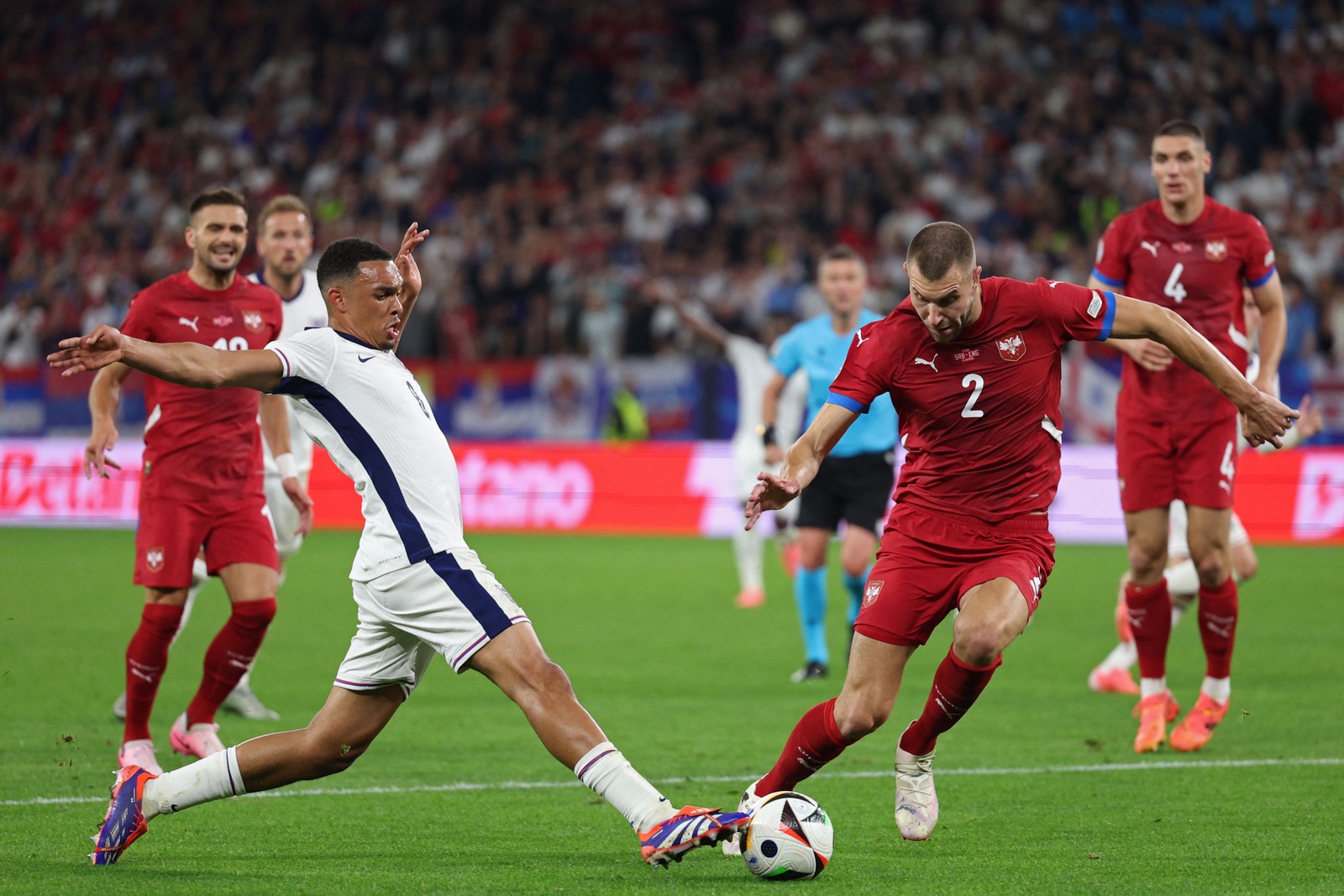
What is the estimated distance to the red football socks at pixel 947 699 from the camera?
5664 millimetres

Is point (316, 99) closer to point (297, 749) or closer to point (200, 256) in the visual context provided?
point (200, 256)

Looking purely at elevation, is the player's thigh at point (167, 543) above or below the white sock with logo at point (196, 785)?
above

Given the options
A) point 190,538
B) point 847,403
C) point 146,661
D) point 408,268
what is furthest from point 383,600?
point 146,661

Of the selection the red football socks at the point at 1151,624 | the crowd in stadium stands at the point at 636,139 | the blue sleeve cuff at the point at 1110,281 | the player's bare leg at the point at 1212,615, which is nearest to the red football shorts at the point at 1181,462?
the player's bare leg at the point at 1212,615

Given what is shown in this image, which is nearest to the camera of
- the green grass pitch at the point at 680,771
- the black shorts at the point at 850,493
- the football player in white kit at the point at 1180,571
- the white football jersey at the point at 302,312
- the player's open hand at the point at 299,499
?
the green grass pitch at the point at 680,771

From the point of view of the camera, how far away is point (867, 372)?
222 inches

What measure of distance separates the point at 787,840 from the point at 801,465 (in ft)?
4.00

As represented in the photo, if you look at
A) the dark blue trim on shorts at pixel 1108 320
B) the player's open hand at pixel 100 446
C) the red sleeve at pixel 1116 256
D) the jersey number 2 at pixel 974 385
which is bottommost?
the player's open hand at pixel 100 446

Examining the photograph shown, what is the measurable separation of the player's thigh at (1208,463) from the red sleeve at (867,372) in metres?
2.68

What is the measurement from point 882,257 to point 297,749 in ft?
55.9

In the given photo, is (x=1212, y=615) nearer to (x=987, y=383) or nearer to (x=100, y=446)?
(x=987, y=383)

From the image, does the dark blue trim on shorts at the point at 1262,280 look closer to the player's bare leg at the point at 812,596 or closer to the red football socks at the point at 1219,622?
the red football socks at the point at 1219,622

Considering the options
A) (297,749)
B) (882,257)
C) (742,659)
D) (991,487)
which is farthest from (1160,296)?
(882,257)

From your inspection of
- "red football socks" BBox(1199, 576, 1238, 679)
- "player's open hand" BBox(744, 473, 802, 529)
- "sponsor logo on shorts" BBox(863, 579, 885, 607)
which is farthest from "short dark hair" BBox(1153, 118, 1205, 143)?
"player's open hand" BBox(744, 473, 802, 529)
